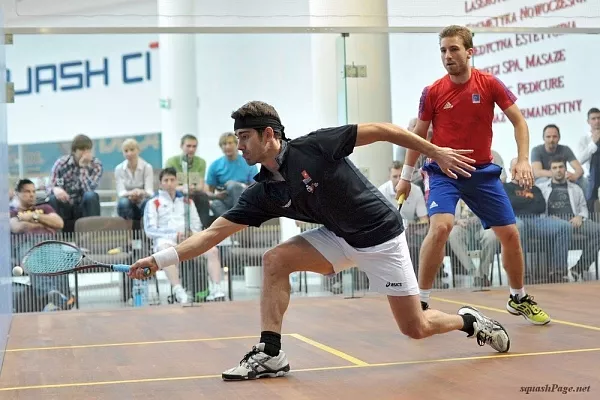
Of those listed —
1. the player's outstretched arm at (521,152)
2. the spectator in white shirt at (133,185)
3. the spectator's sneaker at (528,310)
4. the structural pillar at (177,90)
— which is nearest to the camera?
the player's outstretched arm at (521,152)

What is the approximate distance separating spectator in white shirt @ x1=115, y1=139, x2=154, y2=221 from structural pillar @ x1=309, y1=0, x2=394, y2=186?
1522 mm

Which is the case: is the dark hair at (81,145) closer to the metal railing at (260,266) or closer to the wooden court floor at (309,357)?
the metal railing at (260,266)

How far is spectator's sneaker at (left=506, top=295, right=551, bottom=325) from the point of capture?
5.51m

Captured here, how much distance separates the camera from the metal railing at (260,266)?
775 cm

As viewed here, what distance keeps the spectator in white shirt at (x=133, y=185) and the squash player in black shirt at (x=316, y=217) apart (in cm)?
388

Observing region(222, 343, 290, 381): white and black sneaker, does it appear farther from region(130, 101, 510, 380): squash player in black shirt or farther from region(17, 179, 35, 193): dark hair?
region(17, 179, 35, 193): dark hair

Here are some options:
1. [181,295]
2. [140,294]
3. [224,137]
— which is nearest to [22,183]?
[140,294]

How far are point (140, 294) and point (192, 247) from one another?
388 cm

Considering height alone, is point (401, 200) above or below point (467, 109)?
below

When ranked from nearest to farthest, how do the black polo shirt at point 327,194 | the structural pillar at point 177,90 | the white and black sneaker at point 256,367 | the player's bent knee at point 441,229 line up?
the black polo shirt at point 327,194, the white and black sneaker at point 256,367, the player's bent knee at point 441,229, the structural pillar at point 177,90

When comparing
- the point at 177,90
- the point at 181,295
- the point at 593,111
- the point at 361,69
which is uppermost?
the point at 177,90

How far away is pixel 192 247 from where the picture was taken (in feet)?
13.5

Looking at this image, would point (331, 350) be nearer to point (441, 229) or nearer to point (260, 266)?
point (441, 229)

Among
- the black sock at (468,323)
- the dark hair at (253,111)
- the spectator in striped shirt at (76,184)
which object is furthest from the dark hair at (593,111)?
the dark hair at (253,111)
